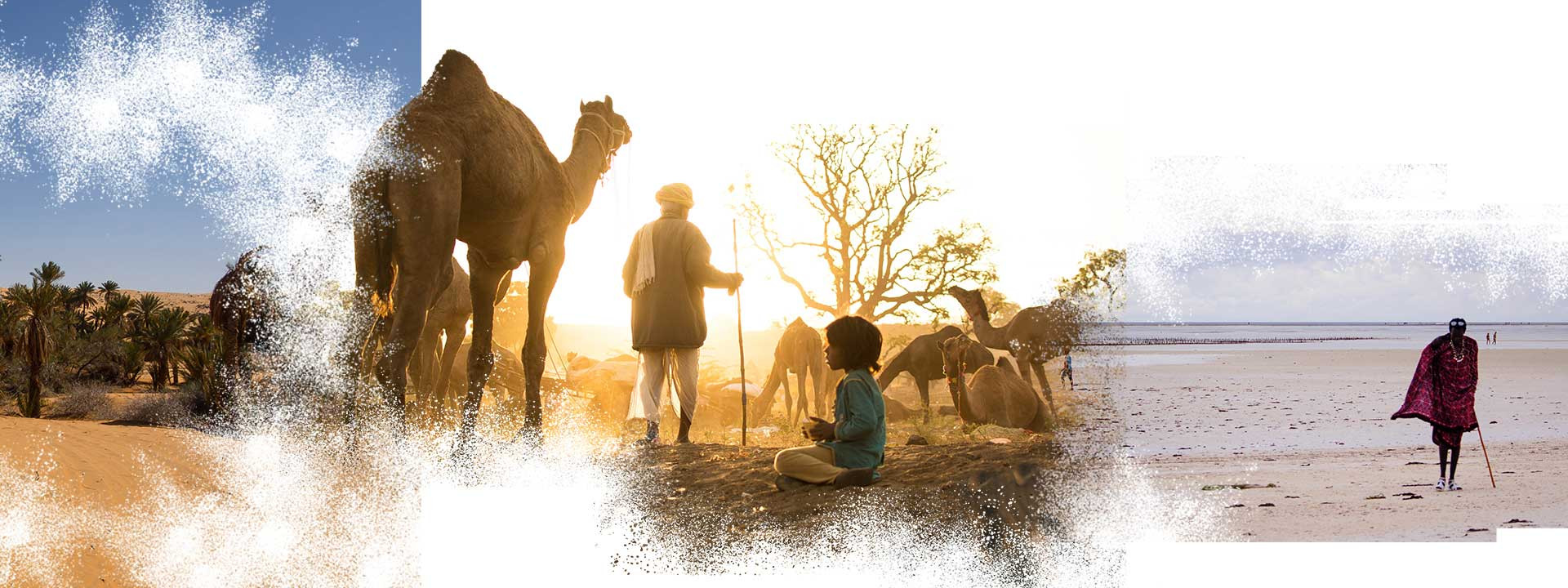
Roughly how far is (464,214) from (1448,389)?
28.1 feet

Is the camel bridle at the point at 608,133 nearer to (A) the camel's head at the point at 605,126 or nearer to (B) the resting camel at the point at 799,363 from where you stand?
(A) the camel's head at the point at 605,126

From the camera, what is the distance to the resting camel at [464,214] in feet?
18.8

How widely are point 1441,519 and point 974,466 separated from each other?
5.47 metres

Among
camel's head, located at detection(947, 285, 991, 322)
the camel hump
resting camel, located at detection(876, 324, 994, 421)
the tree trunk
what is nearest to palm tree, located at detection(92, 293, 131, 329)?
the tree trunk

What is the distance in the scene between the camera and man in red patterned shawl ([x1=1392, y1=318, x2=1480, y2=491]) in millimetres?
9234

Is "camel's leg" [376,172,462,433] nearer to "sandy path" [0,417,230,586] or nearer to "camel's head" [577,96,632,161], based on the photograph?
"sandy path" [0,417,230,586]

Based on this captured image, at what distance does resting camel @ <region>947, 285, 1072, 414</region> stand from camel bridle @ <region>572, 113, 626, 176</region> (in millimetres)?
7709

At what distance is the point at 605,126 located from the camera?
26.4ft

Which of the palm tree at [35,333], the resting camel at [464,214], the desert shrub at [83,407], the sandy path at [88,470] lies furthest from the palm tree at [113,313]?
the resting camel at [464,214]

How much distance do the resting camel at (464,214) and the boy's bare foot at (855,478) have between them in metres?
2.08

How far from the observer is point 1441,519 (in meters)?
8.20

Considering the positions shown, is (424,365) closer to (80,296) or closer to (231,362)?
(231,362)

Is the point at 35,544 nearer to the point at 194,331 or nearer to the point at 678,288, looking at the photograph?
the point at 678,288

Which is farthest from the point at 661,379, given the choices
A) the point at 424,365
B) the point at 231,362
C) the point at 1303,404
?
the point at 1303,404
